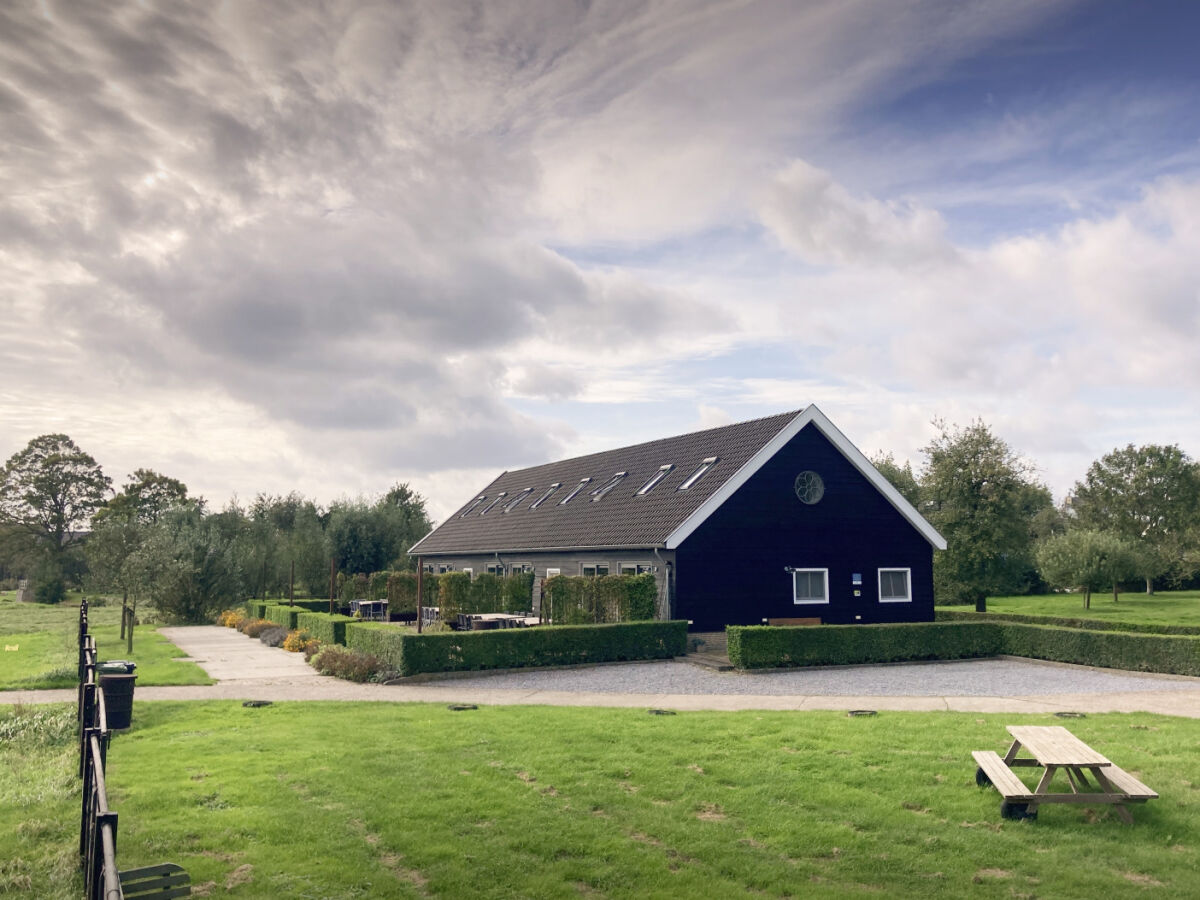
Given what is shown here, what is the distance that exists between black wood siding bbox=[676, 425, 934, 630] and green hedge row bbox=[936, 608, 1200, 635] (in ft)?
7.34

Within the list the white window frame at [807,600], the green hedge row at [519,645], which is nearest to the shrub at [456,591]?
the green hedge row at [519,645]

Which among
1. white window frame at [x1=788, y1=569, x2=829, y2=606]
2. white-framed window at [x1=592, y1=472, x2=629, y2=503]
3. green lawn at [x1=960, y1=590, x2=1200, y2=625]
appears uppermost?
white-framed window at [x1=592, y1=472, x2=629, y2=503]

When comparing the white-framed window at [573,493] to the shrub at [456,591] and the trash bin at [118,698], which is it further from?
the trash bin at [118,698]

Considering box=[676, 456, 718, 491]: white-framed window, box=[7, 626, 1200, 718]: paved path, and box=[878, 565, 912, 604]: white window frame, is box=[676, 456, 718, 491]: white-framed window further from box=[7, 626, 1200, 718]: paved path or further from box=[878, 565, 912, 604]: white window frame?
box=[7, 626, 1200, 718]: paved path

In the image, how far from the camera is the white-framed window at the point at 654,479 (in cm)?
3234

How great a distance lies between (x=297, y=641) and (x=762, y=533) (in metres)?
15.1

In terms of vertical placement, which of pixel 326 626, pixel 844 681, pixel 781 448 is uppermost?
pixel 781 448

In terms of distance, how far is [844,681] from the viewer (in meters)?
21.4

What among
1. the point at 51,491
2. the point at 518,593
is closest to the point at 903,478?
the point at 518,593

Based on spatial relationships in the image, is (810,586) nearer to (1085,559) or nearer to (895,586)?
(895,586)

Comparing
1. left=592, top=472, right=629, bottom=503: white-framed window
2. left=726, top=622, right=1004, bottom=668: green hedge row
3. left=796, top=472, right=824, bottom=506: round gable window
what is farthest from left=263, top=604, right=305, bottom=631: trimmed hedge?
left=796, top=472, right=824, bottom=506: round gable window

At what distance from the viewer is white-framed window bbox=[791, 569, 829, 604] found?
29.2 meters

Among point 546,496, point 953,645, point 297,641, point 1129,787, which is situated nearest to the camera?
point 1129,787

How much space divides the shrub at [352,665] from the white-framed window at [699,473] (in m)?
11.5
